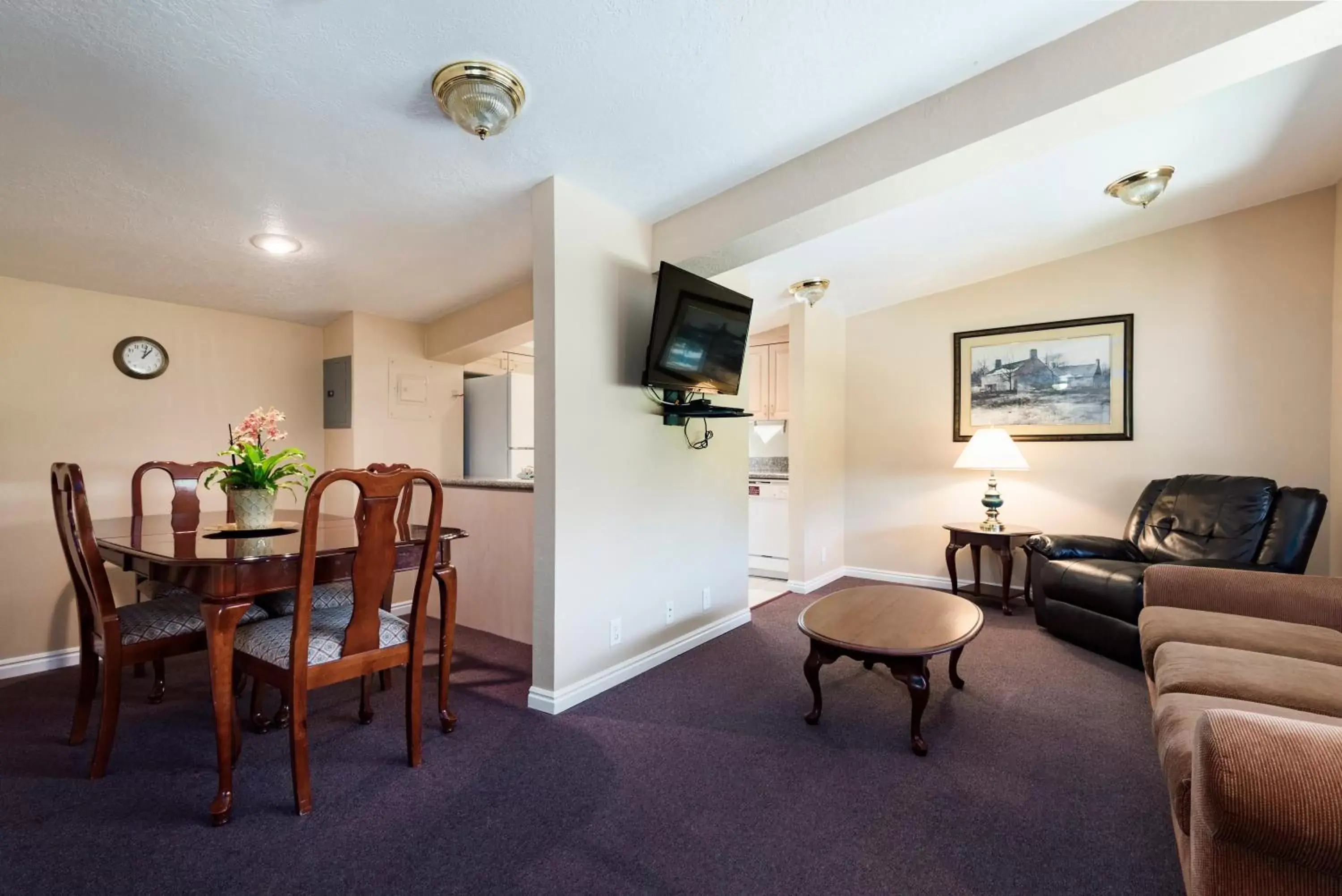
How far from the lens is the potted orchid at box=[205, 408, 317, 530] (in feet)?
7.20

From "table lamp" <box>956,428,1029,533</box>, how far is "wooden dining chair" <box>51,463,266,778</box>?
4280 mm

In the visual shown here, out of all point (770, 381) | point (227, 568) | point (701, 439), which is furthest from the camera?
point (770, 381)

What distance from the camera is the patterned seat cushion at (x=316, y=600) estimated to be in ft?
7.69

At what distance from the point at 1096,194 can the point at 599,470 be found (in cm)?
306

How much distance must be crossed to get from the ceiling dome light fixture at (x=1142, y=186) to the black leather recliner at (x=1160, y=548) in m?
1.65

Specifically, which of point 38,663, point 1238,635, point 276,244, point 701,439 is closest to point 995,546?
point 1238,635

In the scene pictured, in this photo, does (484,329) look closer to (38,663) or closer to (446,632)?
(446,632)

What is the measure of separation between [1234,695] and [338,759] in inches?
109

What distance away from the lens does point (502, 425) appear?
4031 millimetres

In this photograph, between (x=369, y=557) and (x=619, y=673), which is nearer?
(x=369, y=557)

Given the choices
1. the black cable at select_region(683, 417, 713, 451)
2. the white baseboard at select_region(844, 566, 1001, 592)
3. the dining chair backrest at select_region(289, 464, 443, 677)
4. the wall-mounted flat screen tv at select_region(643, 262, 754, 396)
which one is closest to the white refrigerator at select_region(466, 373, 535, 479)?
the black cable at select_region(683, 417, 713, 451)

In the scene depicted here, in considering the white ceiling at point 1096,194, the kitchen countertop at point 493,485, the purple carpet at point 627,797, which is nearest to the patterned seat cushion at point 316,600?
the purple carpet at point 627,797

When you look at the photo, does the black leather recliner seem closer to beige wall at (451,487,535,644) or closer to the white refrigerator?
beige wall at (451,487,535,644)

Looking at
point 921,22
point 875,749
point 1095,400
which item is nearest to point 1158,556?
→ point 1095,400
